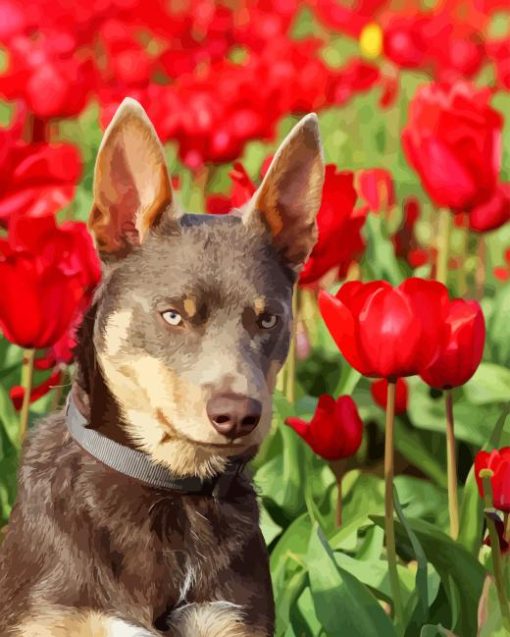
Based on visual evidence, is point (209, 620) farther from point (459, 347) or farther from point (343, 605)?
point (459, 347)

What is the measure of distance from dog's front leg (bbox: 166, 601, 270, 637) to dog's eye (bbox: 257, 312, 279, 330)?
0.59m

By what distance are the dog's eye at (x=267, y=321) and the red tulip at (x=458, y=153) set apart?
1177 millimetres

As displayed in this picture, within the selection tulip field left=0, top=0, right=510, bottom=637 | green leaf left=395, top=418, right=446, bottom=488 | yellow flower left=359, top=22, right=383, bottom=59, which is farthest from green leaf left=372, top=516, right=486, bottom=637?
yellow flower left=359, top=22, right=383, bottom=59

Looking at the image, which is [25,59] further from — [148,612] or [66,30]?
[148,612]

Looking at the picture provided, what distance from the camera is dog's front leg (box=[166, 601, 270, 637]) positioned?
103 inches

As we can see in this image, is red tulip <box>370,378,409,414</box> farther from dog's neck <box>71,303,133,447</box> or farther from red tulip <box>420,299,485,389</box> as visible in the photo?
dog's neck <box>71,303,133,447</box>

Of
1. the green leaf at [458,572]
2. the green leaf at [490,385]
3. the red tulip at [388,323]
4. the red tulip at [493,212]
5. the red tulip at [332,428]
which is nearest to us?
the red tulip at [388,323]

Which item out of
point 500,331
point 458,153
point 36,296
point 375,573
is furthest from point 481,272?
point 36,296

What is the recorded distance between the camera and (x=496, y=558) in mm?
2619

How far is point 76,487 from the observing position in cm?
270

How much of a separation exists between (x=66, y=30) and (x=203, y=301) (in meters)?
3.68

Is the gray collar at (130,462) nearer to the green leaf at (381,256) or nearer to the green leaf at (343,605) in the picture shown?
the green leaf at (343,605)

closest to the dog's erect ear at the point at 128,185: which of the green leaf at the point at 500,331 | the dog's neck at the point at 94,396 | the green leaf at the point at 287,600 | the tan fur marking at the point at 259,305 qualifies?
the dog's neck at the point at 94,396

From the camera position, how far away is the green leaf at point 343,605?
2826 millimetres
